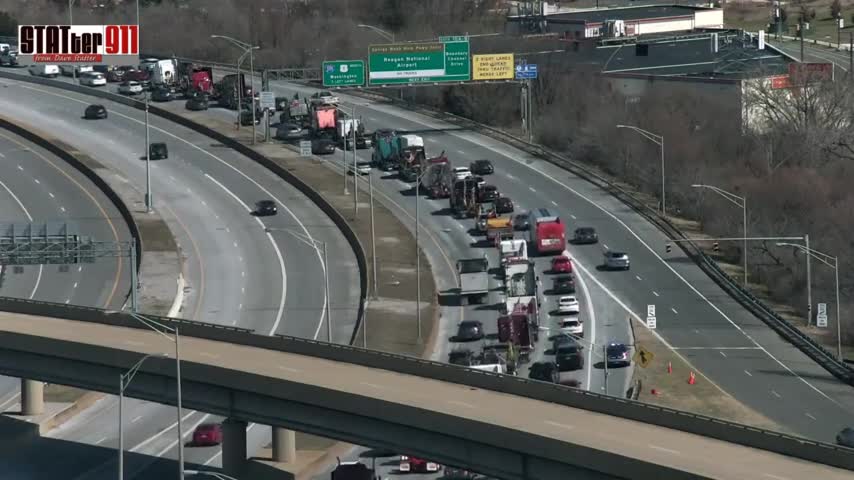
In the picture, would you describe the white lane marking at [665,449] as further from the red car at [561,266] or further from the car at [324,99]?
the car at [324,99]

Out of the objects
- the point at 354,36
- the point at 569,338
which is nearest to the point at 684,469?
the point at 569,338

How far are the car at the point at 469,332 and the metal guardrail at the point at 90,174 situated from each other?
18.1m

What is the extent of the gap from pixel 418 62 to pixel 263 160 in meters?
11.5

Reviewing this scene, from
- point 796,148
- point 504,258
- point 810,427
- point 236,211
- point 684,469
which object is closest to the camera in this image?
point 684,469

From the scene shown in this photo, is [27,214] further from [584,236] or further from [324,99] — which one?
[584,236]

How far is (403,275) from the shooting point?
89.0m

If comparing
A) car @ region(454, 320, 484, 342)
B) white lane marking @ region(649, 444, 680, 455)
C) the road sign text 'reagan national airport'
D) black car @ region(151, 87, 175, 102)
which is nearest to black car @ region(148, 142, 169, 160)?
the road sign text 'reagan national airport'

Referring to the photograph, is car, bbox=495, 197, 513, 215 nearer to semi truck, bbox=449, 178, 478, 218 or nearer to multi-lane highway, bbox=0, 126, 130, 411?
semi truck, bbox=449, 178, 478, 218

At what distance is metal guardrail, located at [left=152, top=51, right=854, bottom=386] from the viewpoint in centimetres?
7688

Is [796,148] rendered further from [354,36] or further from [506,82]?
[354,36]

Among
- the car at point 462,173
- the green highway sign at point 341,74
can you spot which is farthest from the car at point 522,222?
the green highway sign at point 341,74

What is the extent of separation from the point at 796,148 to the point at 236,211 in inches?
1404

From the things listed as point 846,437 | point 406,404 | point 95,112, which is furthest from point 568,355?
point 95,112

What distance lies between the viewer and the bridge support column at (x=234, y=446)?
57781 mm
